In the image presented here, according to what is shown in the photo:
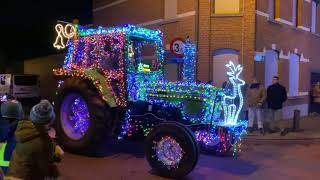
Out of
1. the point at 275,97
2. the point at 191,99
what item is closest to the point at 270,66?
the point at 275,97

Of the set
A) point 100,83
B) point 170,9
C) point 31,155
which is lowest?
point 31,155

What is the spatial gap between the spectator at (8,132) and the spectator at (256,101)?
11.0 meters

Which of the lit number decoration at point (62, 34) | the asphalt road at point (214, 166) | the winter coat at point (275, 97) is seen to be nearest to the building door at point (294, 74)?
the winter coat at point (275, 97)

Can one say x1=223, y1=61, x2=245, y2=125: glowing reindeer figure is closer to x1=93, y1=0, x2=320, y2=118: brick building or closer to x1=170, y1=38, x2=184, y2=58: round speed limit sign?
x1=170, y1=38, x2=184, y2=58: round speed limit sign

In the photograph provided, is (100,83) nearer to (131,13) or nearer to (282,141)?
(282,141)

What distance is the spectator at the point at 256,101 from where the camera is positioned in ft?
48.3

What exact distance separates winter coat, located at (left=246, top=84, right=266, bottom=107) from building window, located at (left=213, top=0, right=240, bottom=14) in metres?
3.95

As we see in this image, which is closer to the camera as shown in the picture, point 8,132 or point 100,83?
point 8,132

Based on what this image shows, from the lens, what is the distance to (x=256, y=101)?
14.8 metres

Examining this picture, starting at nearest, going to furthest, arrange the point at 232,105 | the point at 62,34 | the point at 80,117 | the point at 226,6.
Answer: the point at 232,105 < the point at 80,117 < the point at 62,34 < the point at 226,6

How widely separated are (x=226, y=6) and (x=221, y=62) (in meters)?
2.26

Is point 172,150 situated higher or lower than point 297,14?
lower

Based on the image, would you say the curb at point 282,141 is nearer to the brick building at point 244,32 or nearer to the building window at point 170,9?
the brick building at point 244,32

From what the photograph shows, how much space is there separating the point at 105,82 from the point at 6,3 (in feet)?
89.1
